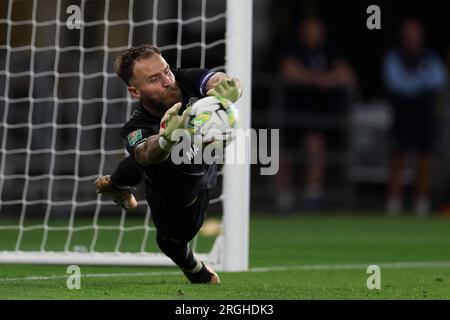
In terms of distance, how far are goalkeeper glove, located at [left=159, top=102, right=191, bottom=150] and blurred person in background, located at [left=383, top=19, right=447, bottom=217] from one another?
10.6 m

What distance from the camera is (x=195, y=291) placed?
6.39 metres

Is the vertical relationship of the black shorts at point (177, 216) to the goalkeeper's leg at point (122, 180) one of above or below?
below

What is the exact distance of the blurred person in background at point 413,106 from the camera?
16.2 m

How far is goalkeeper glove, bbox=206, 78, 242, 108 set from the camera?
5.92 metres

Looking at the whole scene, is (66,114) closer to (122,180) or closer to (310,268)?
(310,268)

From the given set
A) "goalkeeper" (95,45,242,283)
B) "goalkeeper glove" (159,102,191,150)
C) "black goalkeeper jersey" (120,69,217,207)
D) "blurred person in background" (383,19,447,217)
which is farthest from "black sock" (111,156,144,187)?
"blurred person in background" (383,19,447,217)

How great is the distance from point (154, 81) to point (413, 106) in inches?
416

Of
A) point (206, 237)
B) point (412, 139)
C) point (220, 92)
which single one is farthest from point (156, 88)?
point (412, 139)

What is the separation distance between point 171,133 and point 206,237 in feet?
19.4

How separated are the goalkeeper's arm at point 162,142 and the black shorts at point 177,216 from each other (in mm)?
431

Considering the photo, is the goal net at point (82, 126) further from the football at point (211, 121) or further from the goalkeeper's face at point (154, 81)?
the football at point (211, 121)

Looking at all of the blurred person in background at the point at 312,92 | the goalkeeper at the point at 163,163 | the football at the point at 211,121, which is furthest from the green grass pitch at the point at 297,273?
the blurred person in background at the point at 312,92

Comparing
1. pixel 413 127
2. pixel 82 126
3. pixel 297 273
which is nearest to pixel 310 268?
pixel 297 273

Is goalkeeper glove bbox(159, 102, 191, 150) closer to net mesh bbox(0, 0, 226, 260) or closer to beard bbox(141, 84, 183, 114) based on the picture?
beard bbox(141, 84, 183, 114)
